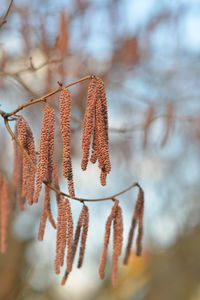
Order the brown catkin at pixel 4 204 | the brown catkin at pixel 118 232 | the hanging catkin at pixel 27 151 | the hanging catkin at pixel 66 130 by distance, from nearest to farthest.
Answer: the hanging catkin at pixel 66 130 < the hanging catkin at pixel 27 151 < the brown catkin at pixel 118 232 < the brown catkin at pixel 4 204

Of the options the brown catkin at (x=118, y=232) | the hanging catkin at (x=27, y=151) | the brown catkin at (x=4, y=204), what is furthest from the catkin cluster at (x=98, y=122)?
the brown catkin at (x=4, y=204)

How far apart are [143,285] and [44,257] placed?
2770 millimetres

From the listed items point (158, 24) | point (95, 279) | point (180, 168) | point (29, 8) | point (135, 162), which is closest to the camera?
point (29, 8)

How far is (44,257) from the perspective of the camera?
4.05m

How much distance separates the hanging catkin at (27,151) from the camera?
1.12 m

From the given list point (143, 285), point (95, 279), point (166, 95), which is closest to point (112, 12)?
point (166, 95)

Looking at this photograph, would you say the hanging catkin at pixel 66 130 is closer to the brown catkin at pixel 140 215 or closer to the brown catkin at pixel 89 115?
the brown catkin at pixel 89 115

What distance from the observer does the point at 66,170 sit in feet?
3.21

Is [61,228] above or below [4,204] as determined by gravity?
below

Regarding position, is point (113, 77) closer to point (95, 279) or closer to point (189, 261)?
point (189, 261)

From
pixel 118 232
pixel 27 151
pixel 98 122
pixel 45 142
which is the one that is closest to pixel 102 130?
pixel 98 122

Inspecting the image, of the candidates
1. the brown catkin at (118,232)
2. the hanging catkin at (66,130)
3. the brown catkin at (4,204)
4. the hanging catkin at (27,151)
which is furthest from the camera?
the brown catkin at (4,204)

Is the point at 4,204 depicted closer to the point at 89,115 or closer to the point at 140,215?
the point at 140,215

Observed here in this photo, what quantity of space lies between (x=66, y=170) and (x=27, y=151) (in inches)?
8.5
